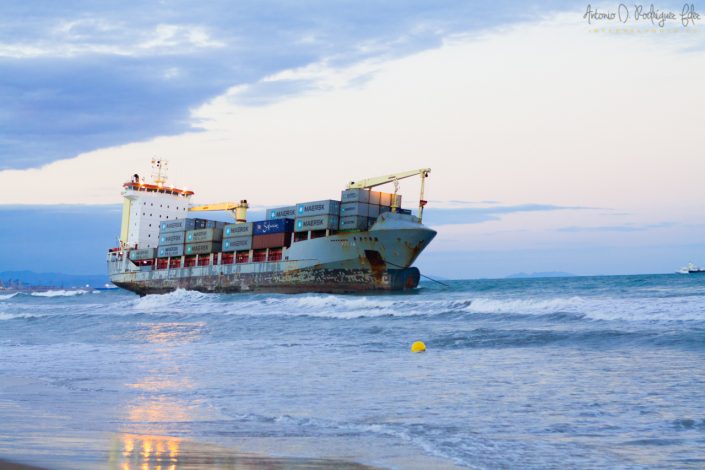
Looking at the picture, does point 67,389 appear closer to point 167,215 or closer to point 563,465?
point 563,465

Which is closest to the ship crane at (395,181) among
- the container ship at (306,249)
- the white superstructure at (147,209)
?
the container ship at (306,249)

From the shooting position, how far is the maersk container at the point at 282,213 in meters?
54.6

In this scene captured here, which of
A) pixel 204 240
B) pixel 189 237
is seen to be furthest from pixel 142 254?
pixel 204 240

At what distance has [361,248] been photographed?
48.9 metres

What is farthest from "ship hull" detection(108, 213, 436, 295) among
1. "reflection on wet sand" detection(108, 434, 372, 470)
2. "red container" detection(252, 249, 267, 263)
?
"reflection on wet sand" detection(108, 434, 372, 470)

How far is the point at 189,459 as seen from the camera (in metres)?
6.12

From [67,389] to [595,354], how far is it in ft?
35.8

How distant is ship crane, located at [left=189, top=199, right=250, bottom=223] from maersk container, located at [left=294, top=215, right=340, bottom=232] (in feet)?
66.4

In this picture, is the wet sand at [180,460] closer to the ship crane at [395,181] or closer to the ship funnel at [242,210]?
the ship crane at [395,181]

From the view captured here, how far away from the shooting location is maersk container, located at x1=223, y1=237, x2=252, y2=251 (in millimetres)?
56031

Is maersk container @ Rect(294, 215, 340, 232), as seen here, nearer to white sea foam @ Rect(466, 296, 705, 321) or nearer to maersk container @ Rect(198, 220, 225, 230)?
maersk container @ Rect(198, 220, 225, 230)

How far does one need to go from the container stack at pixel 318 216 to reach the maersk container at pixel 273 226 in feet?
4.98

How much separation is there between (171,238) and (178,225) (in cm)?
151

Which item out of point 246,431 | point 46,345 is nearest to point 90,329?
point 46,345
